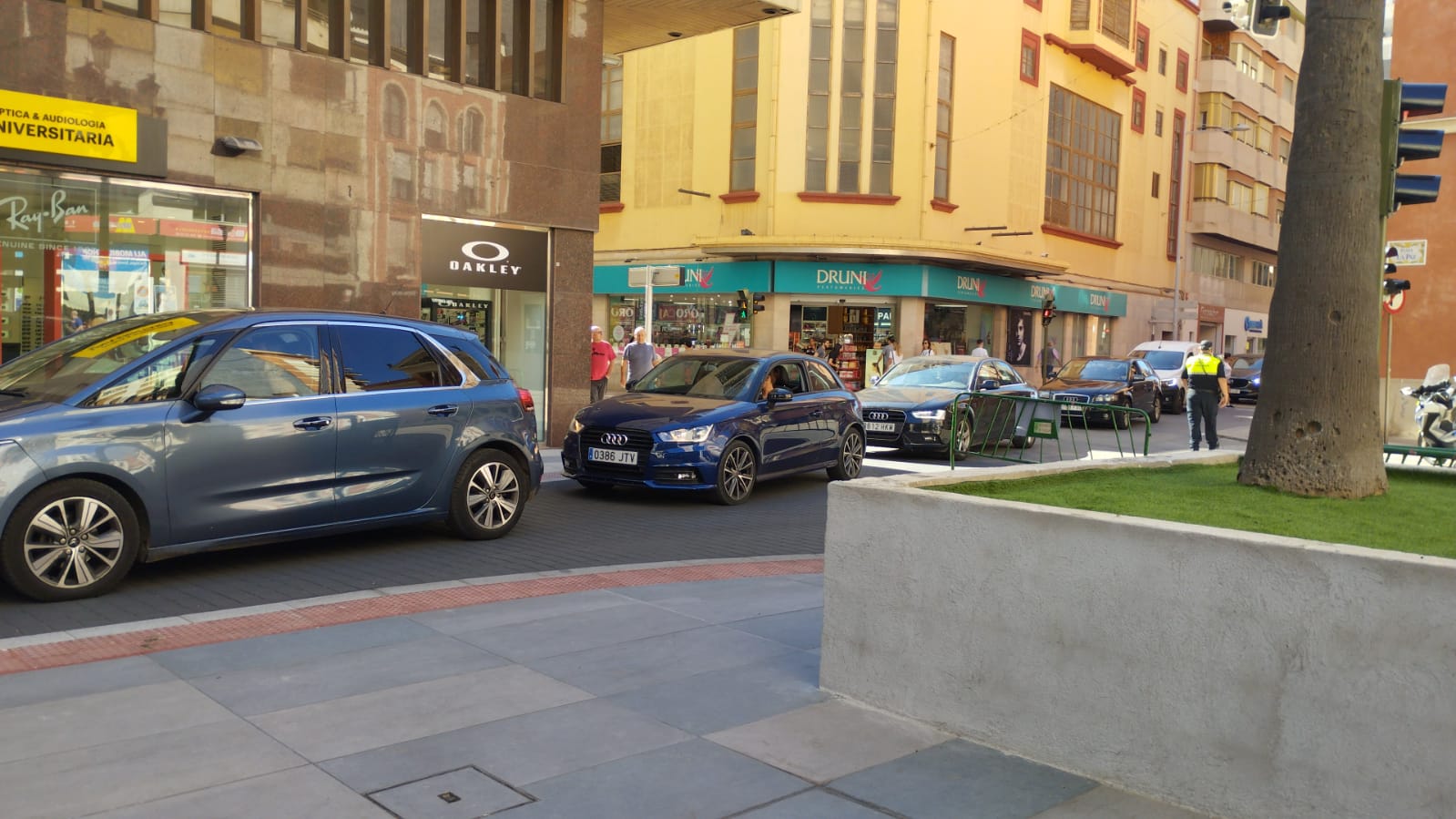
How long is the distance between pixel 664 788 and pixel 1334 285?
3879mm

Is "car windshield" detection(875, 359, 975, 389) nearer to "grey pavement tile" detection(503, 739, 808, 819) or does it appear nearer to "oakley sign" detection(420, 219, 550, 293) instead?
"oakley sign" detection(420, 219, 550, 293)

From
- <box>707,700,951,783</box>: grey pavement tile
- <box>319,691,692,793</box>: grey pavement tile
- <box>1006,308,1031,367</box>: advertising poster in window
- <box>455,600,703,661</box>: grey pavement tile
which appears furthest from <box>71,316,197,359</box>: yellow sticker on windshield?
<box>1006,308,1031,367</box>: advertising poster in window

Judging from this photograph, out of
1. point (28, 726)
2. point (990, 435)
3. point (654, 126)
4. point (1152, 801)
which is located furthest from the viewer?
point (654, 126)

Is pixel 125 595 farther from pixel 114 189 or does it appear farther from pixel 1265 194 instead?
pixel 1265 194

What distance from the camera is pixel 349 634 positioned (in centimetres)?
625

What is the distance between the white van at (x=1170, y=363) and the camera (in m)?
31.1

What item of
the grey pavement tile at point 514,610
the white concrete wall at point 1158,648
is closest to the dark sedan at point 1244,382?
the grey pavement tile at point 514,610

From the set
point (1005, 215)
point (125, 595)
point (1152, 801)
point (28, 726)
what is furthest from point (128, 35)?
point (1005, 215)

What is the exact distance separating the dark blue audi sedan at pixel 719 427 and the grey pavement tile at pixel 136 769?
7.12 m

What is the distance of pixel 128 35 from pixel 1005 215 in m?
30.5

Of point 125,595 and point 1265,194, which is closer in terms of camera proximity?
point 125,595

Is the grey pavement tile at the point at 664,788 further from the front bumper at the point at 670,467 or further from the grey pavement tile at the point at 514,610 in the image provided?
the front bumper at the point at 670,467

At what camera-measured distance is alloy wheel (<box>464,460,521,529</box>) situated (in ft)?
30.5

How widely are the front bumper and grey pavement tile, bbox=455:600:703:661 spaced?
180 inches
